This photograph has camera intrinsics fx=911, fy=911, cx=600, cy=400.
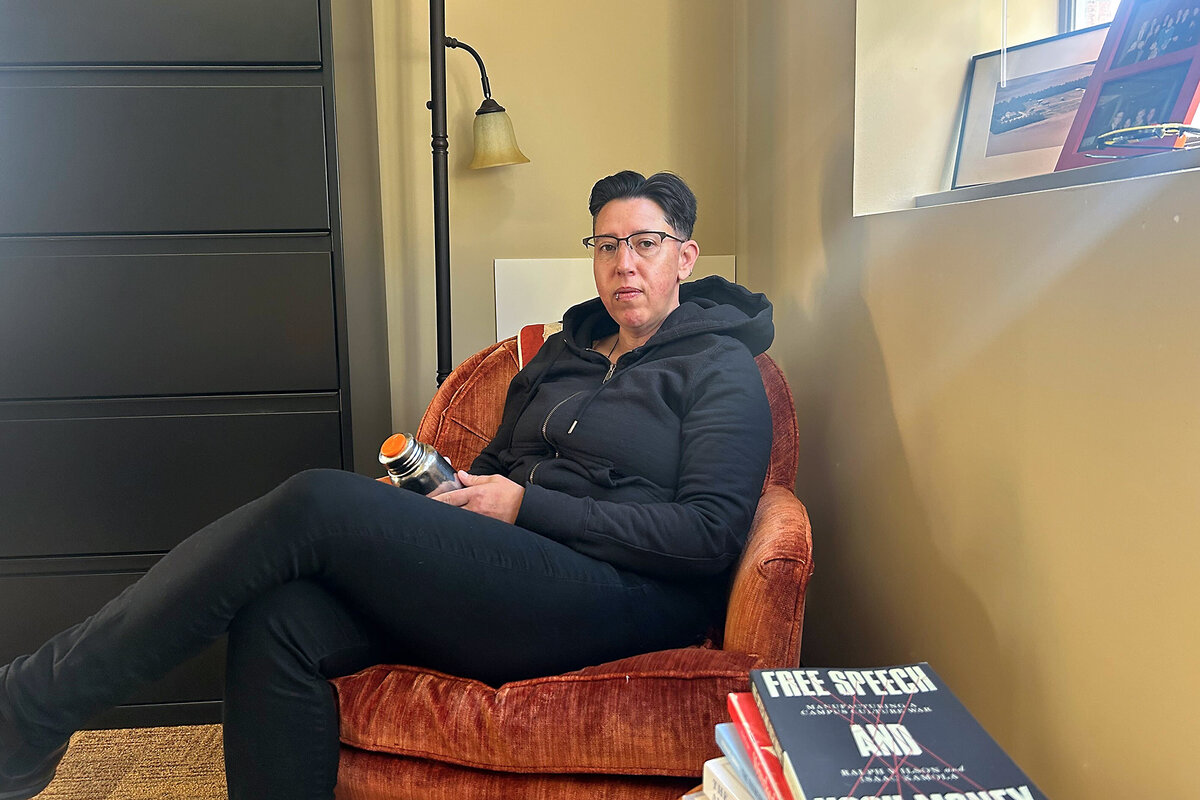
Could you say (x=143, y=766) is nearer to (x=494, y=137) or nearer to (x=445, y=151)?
(x=445, y=151)

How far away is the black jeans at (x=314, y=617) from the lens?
3.88 feet

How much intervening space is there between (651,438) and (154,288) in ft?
4.03

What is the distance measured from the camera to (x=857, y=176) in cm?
167

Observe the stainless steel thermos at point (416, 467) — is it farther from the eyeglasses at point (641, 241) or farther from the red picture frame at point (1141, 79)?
the red picture frame at point (1141, 79)

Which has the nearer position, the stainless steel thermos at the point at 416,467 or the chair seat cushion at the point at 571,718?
the chair seat cushion at the point at 571,718

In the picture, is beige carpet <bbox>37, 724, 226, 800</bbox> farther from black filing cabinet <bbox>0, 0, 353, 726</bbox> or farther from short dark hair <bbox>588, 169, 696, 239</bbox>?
short dark hair <bbox>588, 169, 696, 239</bbox>

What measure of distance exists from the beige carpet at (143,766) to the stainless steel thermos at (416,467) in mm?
857

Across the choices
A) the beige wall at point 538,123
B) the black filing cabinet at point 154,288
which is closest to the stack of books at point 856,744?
the black filing cabinet at point 154,288

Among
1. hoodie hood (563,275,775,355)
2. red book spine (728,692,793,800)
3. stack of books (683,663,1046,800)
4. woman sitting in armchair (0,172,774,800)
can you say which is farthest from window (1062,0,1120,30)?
red book spine (728,692,793,800)

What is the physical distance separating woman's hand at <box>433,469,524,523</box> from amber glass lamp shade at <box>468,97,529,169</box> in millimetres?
1187

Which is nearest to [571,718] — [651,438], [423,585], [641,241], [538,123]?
[423,585]

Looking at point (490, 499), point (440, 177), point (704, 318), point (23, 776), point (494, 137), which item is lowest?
point (23, 776)

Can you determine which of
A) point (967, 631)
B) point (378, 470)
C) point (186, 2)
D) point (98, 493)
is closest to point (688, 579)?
point (967, 631)

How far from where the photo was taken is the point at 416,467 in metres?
1.39
